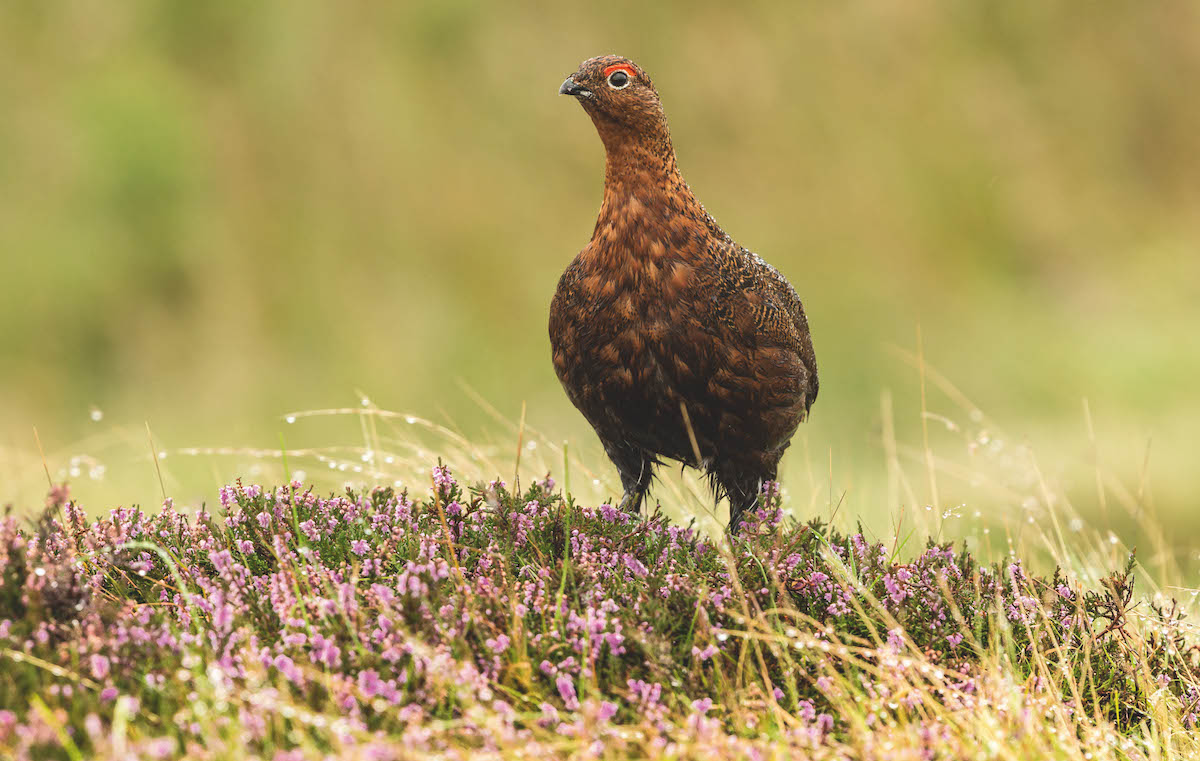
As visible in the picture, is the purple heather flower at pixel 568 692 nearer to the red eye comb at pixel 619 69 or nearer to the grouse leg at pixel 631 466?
the grouse leg at pixel 631 466

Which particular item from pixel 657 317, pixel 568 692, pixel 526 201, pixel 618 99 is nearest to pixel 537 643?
pixel 568 692

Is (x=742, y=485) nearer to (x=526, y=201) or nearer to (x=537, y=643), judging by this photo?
(x=537, y=643)

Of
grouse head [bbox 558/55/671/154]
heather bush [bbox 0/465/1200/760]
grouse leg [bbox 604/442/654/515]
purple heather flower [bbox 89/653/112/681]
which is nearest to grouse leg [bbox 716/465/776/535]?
grouse leg [bbox 604/442/654/515]

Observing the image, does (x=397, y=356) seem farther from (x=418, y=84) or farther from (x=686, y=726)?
(x=686, y=726)

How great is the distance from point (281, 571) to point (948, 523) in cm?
393

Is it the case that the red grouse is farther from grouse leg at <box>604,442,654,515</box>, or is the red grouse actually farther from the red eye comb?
grouse leg at <box>604,442,654,515</box>

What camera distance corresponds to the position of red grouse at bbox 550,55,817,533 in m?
4.44

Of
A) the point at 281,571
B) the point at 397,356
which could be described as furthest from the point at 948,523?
the point at 397,356

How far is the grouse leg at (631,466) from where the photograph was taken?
509 centimetres

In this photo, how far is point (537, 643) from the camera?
3232 millimetres

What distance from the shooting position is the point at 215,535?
3.94 metres

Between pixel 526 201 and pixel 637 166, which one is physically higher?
pixel 526 201

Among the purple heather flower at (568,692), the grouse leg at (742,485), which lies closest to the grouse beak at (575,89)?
the grouse leg at (742,485)

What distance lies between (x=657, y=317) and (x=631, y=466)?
0.98 meters
